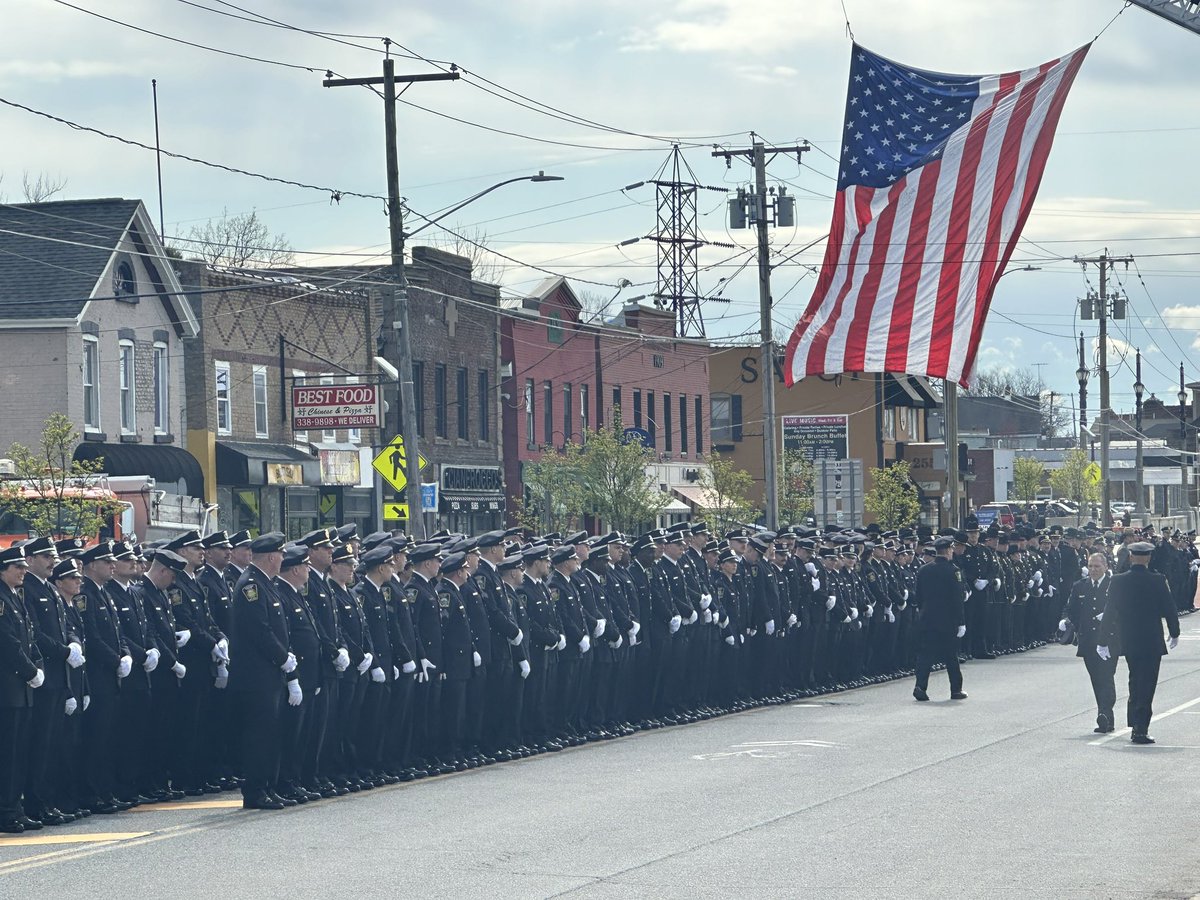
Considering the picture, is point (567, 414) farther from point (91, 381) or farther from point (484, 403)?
point (91, 381)

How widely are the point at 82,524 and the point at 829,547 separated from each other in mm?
11188

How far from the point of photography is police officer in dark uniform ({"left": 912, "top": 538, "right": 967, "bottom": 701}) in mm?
21969

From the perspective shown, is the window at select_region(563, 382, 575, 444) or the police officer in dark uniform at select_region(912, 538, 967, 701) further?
the window at select_region(563, 382, 575, 444)

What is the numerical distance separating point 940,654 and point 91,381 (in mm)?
21679

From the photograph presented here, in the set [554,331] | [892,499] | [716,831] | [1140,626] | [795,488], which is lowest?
[716,831]

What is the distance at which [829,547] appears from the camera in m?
25.6

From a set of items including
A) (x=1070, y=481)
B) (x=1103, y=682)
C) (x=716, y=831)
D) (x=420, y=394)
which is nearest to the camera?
(x=716, y=831)

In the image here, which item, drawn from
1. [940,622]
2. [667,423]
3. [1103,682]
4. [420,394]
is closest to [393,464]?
[940,622]

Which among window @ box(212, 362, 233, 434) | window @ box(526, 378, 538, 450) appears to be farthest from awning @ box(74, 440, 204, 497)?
window @ box(526, 378, 538, 450)

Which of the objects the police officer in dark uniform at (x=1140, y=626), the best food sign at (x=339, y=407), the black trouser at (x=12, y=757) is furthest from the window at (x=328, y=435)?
the black trouser at (x=12, y=757)

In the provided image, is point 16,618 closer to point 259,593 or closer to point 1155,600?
point 259,593

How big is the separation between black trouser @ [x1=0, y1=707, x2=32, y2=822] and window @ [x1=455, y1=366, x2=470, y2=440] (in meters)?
38.4

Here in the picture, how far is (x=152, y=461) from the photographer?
3825 cm

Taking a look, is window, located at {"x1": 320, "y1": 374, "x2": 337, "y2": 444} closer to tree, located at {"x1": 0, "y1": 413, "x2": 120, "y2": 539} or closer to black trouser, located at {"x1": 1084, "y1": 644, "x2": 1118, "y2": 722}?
tree, located at {"x1": 0, "y1": 413, "x2": 120, "y2": 539}
